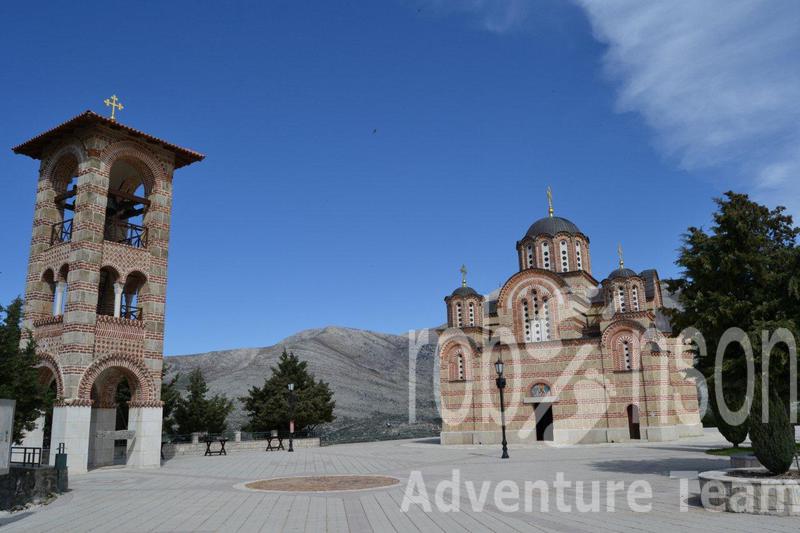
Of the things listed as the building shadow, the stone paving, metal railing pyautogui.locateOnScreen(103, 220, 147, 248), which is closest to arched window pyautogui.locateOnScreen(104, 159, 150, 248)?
metal railing pyautogui.locateOnScreen(103, 220, 147, 248)

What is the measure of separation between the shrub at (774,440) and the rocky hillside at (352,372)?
36.6 m

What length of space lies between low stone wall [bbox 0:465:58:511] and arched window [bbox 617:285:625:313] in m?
28.2

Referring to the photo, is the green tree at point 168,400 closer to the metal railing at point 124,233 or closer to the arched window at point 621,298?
the metal railing at point 124,233

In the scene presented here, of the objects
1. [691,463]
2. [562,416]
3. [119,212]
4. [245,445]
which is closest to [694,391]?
[562,416]

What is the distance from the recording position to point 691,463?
17672 millimetres

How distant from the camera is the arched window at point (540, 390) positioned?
3272 centimetres

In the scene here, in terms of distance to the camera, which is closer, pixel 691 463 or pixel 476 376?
pixel 691 463

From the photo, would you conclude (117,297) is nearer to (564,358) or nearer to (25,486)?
(25,486)

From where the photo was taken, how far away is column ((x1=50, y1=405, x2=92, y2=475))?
63.5ft

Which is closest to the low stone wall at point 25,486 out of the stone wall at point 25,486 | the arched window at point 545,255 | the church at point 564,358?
the stone wall at point 25,486

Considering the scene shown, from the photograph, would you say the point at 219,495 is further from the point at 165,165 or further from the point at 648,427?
the point at 648,427

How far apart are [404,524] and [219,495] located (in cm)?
566

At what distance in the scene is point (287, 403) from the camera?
3691cm

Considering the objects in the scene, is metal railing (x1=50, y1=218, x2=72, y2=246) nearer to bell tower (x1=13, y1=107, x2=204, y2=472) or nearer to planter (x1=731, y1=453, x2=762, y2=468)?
bell tower (x1=13, y1=107, x2=204, y2=472)
